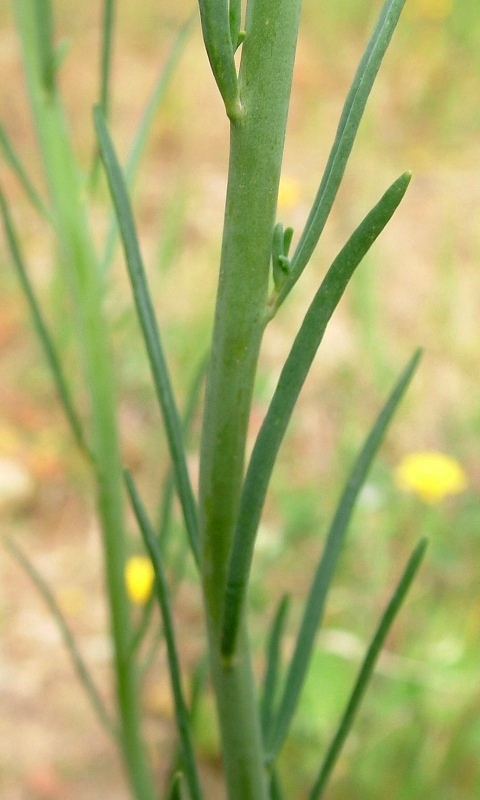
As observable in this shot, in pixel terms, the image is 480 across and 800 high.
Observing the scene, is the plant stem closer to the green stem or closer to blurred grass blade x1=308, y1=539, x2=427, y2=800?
blurred grass blade x1=308, y1=539, x2=427, y2=800

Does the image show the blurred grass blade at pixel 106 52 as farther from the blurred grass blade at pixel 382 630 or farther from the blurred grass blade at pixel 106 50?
the blurred grass blade at pixel 382 630

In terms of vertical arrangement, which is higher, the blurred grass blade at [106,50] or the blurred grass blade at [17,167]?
the blurred grass blade at [106,50]

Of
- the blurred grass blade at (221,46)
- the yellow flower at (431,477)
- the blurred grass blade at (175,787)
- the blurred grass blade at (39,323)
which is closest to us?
the blurred grass blade at (221,46)

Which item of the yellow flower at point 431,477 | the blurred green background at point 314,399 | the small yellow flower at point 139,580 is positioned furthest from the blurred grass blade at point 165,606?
the yellow flower at point 431,477

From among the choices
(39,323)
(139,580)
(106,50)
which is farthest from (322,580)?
(139,580)

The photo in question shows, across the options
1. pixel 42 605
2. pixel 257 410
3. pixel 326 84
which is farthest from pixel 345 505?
pixel 326 84

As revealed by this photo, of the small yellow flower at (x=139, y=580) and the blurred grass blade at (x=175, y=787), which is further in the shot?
the small yellow flower at (x=139, y=580)

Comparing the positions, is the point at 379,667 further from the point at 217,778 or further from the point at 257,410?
the point at 257,410
